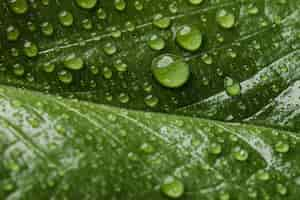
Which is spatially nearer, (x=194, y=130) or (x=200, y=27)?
(x=194, y=130)

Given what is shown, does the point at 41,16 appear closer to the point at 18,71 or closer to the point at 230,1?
the point at 18,71

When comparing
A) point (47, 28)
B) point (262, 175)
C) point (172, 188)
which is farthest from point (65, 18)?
point (262, 175)

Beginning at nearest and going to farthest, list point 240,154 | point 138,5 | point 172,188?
point 172,188
point 240,154
point 138,5

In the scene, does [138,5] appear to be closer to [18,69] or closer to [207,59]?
[207,59]

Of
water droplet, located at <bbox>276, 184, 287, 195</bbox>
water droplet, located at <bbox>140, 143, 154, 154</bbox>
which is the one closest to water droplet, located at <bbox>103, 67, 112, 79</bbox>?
water droplet, located at <bbox>140, 143, 154, 154</bbox>

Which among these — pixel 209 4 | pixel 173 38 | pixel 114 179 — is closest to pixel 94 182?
pixel 114 179

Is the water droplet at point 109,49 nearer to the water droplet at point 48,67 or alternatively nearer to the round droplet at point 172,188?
the water droplet at point 48,67
